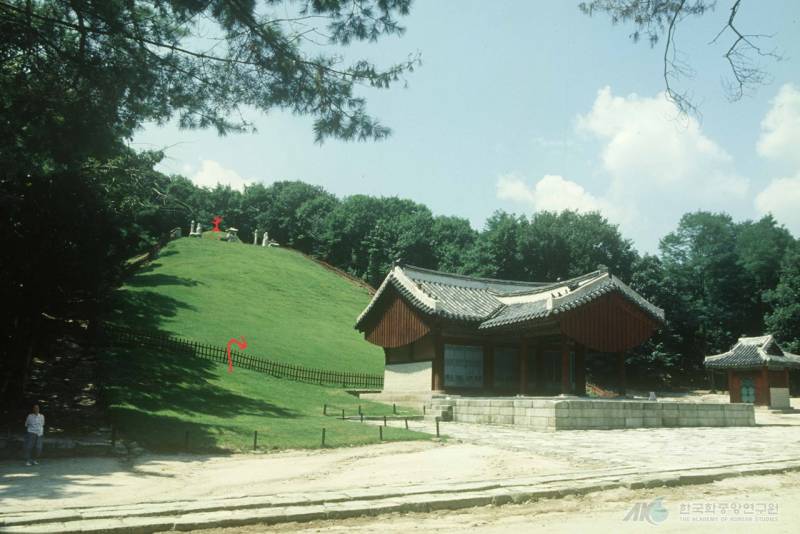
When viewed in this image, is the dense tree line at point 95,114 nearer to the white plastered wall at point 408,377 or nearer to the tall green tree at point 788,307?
the white plastered wall at point 408,377

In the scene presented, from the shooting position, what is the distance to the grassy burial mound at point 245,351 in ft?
53.8

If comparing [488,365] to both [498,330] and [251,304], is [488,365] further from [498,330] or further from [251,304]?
[251,304]

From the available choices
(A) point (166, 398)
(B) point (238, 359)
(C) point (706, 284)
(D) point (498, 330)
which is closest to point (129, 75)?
(A) point (166, 398)

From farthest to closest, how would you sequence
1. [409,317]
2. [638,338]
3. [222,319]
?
[222,319]
[409,317]
[638,338]

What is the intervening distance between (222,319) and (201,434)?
25439 mm

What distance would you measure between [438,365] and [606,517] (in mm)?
18871

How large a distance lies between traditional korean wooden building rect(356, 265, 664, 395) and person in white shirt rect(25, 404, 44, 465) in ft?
51.9

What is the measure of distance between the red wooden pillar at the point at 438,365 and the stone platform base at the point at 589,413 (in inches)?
117

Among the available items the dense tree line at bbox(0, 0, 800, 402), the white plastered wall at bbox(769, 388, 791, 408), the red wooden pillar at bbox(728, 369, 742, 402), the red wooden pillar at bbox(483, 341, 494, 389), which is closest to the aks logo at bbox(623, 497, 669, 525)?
the dense tree line at bbox(0, 0, 800, 402)

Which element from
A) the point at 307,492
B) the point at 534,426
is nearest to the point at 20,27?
the point at 307,492

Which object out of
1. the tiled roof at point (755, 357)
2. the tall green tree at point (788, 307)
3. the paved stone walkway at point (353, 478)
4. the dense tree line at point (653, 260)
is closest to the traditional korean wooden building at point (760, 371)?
the tiled roof at point (755, 357)

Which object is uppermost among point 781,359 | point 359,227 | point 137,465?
point 359,227

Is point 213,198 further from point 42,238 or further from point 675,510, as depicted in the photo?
point 675,510

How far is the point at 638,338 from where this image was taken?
24.5m
